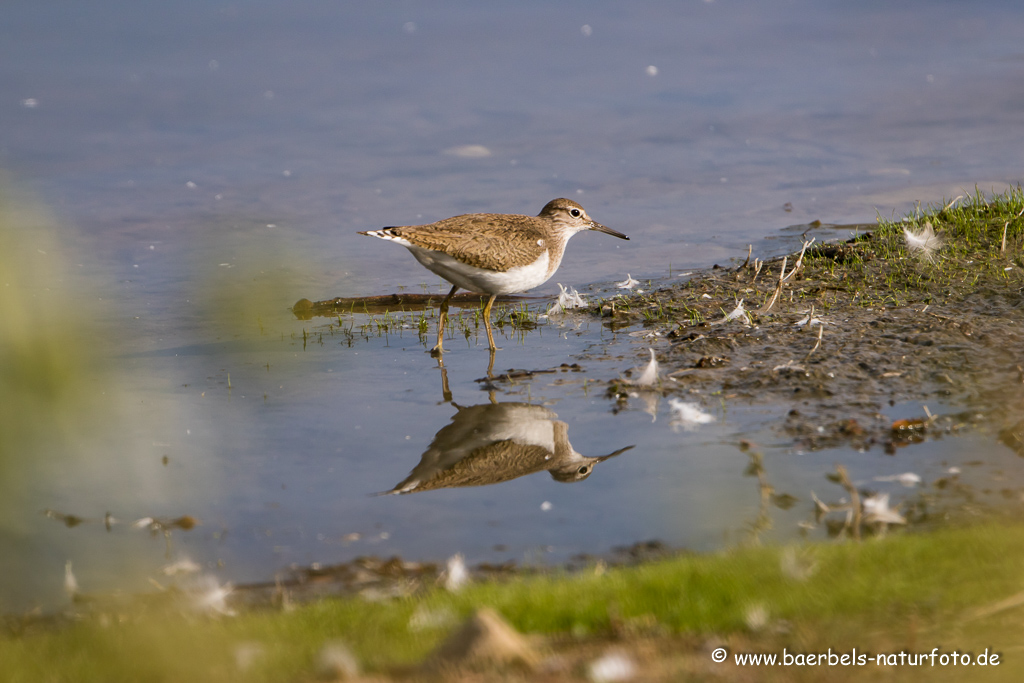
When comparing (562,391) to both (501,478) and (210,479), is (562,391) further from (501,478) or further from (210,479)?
(210,479)

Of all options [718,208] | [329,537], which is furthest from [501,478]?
[718,208]

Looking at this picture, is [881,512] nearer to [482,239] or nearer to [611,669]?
[611,669]

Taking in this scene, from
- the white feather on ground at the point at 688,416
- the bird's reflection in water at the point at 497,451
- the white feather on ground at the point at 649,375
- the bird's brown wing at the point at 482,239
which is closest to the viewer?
the bird's reflection in water at the point at 497,451

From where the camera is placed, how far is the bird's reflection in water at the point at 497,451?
20.9ft

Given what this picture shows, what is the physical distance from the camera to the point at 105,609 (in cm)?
453

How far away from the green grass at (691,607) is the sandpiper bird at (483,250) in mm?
4396

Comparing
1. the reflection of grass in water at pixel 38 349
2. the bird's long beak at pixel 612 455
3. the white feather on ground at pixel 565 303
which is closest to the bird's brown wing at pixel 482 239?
the white feather on ground at pixel 565 303

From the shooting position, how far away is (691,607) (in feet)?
14.0

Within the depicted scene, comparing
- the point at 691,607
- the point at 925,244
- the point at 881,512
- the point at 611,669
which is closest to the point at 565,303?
the point at 925,244

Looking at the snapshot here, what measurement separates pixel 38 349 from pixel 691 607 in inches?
127

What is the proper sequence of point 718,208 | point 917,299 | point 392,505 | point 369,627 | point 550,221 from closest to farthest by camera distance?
point 369,627, point 392,505, point 917,299, point 550,221, point 718,208

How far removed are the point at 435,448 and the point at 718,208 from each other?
9423mm

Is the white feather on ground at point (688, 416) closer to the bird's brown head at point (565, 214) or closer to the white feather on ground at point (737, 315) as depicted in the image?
the white feather on ground at point (737, 315)

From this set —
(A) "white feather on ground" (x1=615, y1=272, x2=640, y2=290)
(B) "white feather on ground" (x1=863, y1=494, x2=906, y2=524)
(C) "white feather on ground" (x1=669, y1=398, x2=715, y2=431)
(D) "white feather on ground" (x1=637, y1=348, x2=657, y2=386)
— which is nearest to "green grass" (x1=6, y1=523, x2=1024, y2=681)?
(B) "white feather on ground" (x1=863, y1=494, x2=906, y2=524)
